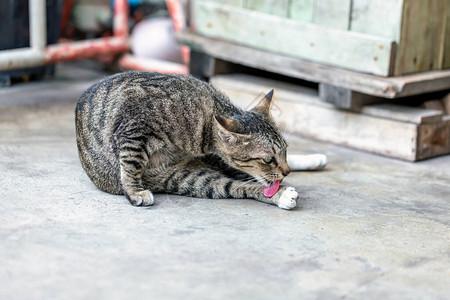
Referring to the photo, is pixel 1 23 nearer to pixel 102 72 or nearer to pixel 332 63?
pixel 102 72

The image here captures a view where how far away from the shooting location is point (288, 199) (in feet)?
10.7

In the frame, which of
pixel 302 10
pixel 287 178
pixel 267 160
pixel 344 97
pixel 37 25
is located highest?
pixel 302 10

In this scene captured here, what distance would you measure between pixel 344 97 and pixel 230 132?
1.31 metres

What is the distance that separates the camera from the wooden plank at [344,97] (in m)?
4.28

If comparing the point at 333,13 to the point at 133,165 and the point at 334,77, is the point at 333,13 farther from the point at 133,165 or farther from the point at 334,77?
the point at 133,165

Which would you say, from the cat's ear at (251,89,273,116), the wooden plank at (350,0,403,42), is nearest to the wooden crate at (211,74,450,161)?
the wooden plank at (350,0,403,42)

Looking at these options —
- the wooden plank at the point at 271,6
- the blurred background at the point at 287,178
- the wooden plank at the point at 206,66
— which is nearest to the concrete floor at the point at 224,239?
the blurred background at the point at 287,178

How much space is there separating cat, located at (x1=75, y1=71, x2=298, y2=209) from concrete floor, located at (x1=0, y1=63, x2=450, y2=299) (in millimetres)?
82

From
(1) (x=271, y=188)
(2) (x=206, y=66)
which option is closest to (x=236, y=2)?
(2) (x=206, y=66)

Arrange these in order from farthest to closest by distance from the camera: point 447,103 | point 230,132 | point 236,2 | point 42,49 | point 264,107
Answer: point 42,49 < point 236,2 < point 447,103 < point 264,107 < point 230,132

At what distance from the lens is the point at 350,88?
13.9 ft

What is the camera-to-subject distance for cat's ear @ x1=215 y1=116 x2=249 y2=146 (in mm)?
3217

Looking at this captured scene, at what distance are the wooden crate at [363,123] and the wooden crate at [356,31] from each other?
0.27 metres

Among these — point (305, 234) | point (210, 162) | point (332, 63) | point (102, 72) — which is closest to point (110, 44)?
point (102, 72)
